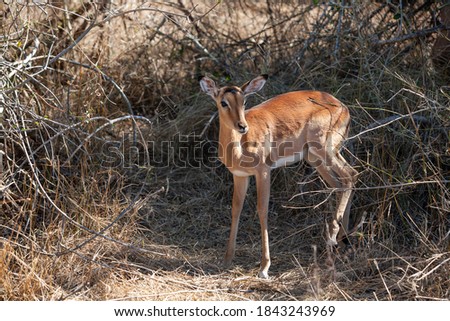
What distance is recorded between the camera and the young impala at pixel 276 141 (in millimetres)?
6379

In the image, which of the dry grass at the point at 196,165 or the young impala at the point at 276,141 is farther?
the young impala at the point at 276,141

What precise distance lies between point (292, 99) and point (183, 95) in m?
2.22

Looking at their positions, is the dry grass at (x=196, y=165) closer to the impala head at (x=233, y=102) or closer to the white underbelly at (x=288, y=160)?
the white underbelly at (x=288, y=160)

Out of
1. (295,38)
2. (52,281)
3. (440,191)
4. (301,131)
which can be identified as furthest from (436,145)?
(52,281)

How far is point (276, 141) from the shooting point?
6.74 m

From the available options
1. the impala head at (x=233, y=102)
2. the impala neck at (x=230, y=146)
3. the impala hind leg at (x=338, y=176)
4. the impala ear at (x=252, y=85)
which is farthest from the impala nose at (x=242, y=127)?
the impala hind leg at (x=338, y=176)

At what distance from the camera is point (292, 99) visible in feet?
22.7

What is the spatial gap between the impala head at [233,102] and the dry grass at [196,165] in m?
0.80

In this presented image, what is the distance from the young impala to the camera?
20.9 ft

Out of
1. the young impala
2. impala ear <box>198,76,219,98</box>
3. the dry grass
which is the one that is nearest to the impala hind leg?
the young impala

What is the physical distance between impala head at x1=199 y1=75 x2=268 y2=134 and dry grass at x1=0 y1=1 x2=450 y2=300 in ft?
2.62

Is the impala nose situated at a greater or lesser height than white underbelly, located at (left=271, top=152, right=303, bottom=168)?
greater

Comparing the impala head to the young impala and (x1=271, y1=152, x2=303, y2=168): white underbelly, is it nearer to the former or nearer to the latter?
the young impala
